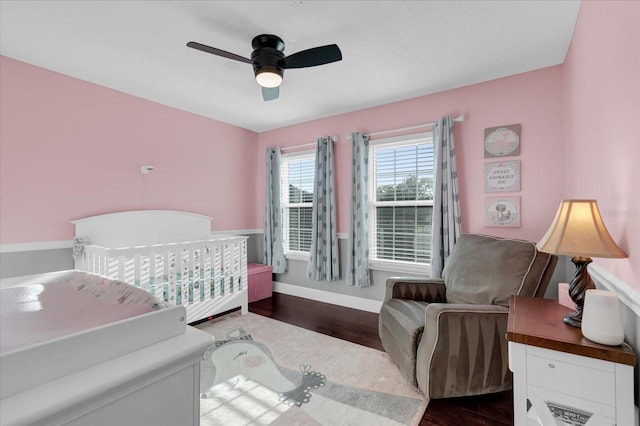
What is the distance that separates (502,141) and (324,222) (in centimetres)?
209

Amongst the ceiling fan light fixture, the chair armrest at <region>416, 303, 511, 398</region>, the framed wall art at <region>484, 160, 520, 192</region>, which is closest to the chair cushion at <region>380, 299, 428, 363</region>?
the chair armrest at <region>416, 303, 511, 398</region>

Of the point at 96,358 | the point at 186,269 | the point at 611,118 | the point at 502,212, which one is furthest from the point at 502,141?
the point at 186,269

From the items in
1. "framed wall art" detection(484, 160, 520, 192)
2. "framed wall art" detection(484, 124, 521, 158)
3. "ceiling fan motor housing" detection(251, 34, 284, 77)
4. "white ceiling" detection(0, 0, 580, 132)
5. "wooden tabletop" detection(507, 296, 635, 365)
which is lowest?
"wooden tabletop" detection(507, 296, 635, 365)

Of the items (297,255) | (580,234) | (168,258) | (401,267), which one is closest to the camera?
(580,234)

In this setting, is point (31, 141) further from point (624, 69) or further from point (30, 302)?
point (624, 69)

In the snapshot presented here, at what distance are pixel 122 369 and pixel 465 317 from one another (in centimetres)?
177

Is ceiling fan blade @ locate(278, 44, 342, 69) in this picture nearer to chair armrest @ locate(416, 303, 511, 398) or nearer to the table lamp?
the table lamp

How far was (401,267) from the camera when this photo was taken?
3.28 meters

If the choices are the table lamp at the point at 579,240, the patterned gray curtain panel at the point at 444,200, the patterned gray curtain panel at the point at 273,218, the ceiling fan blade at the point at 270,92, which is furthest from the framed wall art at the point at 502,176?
the patterned gray curtain panel at the point at 273,218

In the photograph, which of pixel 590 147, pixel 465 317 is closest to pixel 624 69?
pixel 590 147

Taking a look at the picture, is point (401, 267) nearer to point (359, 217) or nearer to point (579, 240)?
point (359, 217)

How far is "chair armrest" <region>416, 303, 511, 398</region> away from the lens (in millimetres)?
1779

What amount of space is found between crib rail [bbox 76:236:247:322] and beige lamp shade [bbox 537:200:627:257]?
9.39 ft

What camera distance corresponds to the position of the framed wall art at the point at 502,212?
8.83ft
